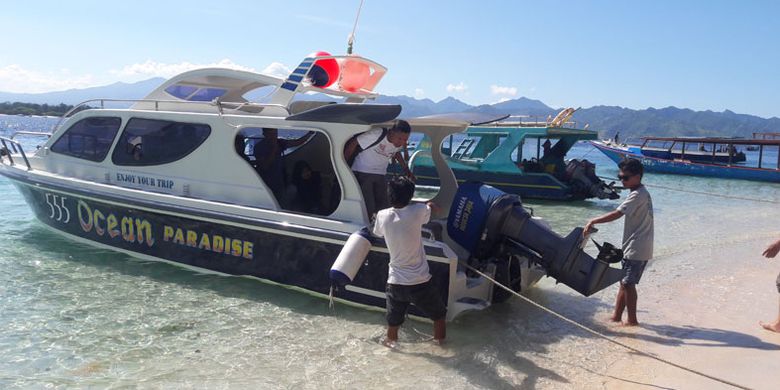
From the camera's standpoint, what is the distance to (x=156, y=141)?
7.03 metres

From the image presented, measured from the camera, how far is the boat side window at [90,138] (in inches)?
293

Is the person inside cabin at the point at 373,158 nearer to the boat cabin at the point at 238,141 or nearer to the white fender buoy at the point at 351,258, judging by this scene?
the boat cabin at the point at 238,141

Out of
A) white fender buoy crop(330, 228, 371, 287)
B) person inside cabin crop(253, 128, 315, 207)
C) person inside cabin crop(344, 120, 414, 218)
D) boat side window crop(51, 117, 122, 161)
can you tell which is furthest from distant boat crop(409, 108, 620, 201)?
white fender buoy crop(330, 228, 371, 287)

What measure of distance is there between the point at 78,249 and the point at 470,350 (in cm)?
556

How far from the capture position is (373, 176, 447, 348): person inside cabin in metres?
4.50

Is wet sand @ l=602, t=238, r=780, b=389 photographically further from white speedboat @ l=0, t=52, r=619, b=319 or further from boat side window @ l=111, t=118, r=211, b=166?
boat side window @ l=111, t=118, r=211, b=166

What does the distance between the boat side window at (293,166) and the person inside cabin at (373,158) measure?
1016mm

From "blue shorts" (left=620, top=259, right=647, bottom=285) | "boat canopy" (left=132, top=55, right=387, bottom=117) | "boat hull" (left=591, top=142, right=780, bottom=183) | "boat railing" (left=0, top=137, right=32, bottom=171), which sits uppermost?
"boat canopy" (left=132, top=55, right=387, bottom=117)

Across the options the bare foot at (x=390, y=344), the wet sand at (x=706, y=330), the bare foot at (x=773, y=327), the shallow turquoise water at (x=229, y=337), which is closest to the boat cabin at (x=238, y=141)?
the shallow turquoise water at (x=229, y=337)

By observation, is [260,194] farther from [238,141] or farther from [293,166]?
→ [293,166]

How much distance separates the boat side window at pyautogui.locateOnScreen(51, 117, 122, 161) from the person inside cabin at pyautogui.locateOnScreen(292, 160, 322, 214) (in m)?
2.31

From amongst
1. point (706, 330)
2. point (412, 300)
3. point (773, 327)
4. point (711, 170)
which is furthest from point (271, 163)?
point (711, 170)

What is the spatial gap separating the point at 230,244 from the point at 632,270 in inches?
157

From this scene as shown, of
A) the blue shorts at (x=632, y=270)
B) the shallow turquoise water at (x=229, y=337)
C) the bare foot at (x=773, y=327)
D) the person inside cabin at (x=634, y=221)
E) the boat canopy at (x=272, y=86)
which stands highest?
the boat canopy at (x=272, y=86)
